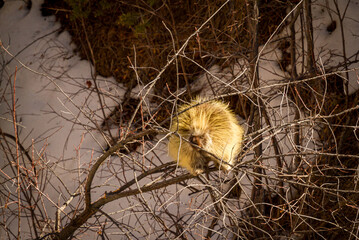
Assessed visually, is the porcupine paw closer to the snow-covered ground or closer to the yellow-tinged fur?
the yellow-tinged fur

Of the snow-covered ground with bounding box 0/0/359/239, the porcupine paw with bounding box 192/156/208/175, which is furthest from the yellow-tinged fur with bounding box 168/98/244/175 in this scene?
the snow-covered ground with bounding box 0/0/359/239

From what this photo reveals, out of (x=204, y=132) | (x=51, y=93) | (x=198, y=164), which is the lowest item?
(x=198, y=164)

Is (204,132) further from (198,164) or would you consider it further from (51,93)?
(51,93)

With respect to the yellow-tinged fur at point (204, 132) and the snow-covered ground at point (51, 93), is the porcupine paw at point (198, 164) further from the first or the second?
the snow-covered ground at point (51, 93)

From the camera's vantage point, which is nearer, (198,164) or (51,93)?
(198,164)

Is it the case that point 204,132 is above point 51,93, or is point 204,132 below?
below

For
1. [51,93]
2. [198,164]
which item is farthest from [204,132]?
[51,93]

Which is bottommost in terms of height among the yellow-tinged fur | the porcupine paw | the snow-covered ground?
the porcupine paw

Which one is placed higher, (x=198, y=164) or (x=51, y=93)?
(x=51, y=93)

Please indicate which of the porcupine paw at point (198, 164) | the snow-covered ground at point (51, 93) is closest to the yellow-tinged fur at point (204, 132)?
the porcupine paw at point (198, 164)

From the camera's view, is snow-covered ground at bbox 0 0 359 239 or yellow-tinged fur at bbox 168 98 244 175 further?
snow-covered ground at bbox 0 0 359 239

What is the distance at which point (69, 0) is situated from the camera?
4293 millimetres

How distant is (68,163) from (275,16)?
3.78 m

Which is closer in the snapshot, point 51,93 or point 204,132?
point 204,132
